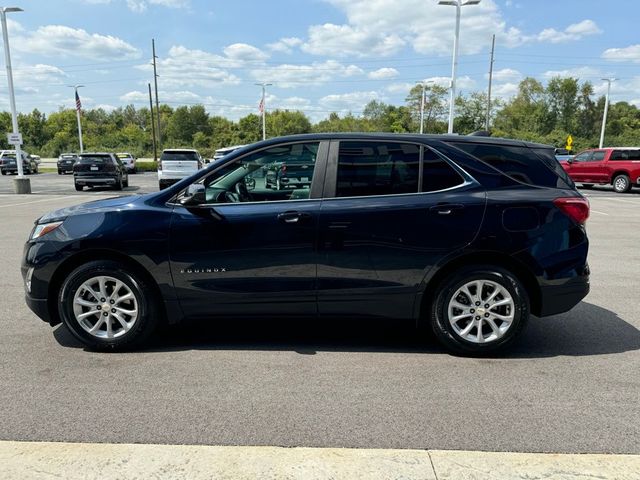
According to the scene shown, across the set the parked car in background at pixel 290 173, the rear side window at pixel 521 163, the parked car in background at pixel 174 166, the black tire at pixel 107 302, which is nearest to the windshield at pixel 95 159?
the parked car in background at pixel 174 166

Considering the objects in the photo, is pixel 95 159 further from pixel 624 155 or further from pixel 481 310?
pixel 624 155

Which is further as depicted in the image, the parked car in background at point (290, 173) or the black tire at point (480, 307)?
the parked car in background at point (290, 173)

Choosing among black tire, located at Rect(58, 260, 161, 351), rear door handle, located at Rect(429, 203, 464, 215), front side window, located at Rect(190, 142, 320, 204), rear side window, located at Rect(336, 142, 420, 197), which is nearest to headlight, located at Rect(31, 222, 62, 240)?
black tire, located at Rect(58, 260, 161, 351)

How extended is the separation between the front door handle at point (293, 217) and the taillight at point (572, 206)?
197 cm

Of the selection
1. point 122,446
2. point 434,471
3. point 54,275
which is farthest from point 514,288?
point 54,275

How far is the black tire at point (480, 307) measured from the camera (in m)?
3.99

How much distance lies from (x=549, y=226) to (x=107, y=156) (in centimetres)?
2147

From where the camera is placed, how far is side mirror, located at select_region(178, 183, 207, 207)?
13.0 feet

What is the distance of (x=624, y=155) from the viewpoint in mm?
21828

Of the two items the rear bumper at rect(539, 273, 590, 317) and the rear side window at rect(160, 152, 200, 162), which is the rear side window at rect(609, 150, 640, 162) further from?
the rear bumper at rect(539, 273, 590, 317)

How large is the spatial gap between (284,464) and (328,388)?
913mm

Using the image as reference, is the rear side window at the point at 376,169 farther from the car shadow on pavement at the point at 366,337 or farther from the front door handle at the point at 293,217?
the car shadow on pavement at the point at 366,337

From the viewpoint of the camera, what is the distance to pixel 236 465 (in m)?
2.63

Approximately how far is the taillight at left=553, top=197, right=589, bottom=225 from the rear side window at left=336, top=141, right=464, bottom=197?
79 cm
